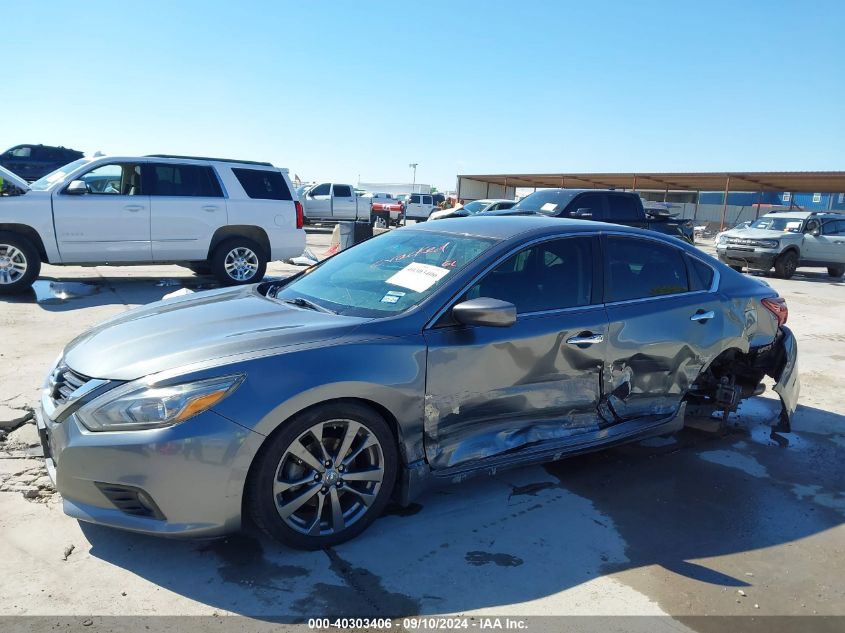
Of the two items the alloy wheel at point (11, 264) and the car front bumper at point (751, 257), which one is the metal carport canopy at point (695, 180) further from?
the alloy wheel at point (11, 264)

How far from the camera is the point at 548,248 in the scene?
3900 mm

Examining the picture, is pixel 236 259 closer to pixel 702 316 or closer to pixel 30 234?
pixel 30 234

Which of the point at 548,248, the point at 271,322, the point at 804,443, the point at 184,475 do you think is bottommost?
the point at 804,443

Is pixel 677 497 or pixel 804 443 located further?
pixel 804 443

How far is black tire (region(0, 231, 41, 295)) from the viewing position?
8.52m

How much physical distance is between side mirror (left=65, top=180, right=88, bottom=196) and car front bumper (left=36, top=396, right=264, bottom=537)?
7063 millimetres

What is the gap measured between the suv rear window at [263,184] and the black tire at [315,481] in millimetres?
7966

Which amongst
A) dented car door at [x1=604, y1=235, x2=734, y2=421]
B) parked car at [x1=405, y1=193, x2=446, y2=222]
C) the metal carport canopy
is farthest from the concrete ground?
parked car at [x1=405, y1=193, x2=446, y2=222]

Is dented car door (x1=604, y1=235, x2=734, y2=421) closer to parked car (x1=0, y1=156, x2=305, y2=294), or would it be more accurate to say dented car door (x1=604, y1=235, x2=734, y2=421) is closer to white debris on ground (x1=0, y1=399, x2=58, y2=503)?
white debris on ground (x1=0, y1=399, x2=58, y2=503)

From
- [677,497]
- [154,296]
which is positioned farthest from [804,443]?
[154,296]

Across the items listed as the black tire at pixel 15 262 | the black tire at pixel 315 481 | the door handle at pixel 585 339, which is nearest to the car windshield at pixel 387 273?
the black tire at pixel 315 481

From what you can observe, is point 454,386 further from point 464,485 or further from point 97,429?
point 97,429

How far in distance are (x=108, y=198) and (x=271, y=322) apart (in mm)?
7093

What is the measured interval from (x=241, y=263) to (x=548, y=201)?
661cm
